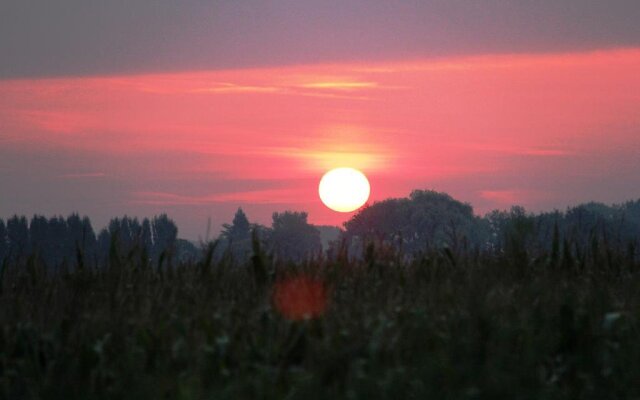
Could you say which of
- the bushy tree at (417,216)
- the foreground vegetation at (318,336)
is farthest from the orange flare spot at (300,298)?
the bushy tree at (417,216)

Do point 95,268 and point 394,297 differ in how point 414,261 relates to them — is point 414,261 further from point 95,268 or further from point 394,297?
point 95,268

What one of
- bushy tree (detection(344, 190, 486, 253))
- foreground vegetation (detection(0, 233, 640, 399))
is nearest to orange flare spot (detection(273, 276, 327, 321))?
foreground vegetation (detection(0, 233, 640, 399))

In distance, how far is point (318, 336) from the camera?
7578 millimetres

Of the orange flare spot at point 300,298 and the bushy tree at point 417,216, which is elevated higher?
the bushy tree at point 417,216

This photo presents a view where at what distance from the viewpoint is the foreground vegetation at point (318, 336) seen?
6734 millimetres

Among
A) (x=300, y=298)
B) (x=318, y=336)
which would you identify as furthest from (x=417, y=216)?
(x=318, y=336)

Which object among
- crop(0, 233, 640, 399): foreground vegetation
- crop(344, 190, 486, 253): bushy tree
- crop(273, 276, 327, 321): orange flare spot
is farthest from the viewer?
crop(344, 190, 486, 253): bushy tree

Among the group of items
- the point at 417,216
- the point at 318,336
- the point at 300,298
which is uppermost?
the point at 417,216

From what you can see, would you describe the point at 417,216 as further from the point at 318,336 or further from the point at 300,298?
the point at 318,336

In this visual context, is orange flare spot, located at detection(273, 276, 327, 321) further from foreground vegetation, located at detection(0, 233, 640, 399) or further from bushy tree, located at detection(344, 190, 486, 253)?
bushy tree, located at detection(344, 190, 486, 253)

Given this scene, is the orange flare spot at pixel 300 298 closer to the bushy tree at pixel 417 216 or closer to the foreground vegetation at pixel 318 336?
the foreground vegetation at pixel 318 336

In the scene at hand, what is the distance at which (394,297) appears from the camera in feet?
29.2

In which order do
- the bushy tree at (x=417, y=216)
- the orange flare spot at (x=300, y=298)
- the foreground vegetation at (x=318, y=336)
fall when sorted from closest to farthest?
the foreground vegetation at (x=318, y=336)
the orange flare spot at (x=300, y=298)
the bushy tree at (x=417, y=216)

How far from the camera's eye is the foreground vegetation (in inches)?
265
